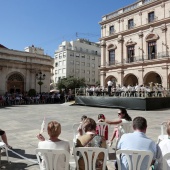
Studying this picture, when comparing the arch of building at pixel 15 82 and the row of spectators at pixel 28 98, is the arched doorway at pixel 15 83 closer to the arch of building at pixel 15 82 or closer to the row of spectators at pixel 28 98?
the arch of building at pixel 15 82

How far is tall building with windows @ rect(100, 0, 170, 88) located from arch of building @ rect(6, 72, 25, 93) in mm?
12829

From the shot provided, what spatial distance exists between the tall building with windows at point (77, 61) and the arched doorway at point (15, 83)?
1125 inches

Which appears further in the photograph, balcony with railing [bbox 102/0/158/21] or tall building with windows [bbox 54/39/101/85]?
tall building with windows [bbox 54/39/101/85]

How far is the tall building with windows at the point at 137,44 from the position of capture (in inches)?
1080

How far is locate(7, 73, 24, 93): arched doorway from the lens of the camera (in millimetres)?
31859

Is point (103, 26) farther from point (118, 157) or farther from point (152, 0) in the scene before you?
point (118, 157)

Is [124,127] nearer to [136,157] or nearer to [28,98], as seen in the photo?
[136,157]

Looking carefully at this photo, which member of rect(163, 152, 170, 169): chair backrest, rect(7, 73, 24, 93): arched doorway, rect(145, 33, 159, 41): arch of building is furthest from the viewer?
rect(7, 73, 24, 93): arched doorway

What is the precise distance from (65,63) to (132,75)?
32477 millimetres

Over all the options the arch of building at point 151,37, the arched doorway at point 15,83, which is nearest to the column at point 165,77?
the arch of building at point 151,37

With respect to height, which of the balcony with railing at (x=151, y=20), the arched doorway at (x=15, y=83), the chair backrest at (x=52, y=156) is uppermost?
the balcony with railing at (x=151, y=20)

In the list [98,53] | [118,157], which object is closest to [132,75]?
[118,157]

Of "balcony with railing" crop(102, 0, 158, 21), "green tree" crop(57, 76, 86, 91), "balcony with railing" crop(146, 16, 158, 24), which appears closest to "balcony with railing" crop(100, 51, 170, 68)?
"balcony with railing" crop(146, 16, 158, 24)

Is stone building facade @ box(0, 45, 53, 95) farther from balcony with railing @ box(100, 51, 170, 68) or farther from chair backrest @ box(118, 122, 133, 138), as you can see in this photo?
chair backrest @ box(118, 122, 133, 138)
